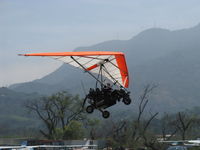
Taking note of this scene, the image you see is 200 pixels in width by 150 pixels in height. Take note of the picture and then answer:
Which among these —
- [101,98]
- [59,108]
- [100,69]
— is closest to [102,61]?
[100,69]

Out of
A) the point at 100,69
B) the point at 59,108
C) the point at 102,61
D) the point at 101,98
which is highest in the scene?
the point at 59,108

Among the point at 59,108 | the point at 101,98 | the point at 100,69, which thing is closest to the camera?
the point at 101,98

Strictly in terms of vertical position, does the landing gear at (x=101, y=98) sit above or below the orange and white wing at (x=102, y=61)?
below

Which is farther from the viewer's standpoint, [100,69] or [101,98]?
[100,69]

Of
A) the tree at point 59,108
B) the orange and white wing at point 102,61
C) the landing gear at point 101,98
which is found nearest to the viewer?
the orange and white wing at point 102,61

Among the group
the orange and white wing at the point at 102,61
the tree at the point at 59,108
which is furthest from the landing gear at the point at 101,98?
the tree at the point at 59,108

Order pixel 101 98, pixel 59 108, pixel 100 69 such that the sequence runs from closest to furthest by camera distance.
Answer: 1. pixel 101 98
2. pixel 100 69
3. pixel 59 108

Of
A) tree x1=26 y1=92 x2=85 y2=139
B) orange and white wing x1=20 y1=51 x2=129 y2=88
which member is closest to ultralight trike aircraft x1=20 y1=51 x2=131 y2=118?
orange and white wing x1=20 y1=51 x2=129 y2=88

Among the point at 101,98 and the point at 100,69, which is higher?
the point at 100,69

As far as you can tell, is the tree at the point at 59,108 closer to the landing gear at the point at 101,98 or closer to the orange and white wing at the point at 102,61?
the orange and white wing at the point at 102,61

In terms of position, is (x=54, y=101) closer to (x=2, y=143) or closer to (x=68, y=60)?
(x=2, y=143)

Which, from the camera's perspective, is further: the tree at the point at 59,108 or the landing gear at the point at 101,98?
the tree at the point at 59,108

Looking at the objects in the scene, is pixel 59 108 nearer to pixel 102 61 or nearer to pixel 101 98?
pixel 102 61

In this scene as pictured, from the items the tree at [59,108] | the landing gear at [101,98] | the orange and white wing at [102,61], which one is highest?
the tree at [59,108]
